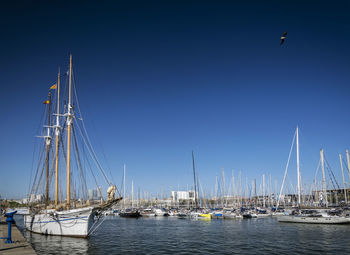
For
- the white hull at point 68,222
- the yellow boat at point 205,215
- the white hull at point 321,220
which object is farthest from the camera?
the yellow boat at point 205,215

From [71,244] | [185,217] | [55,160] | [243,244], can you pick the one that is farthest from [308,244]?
[185,217]

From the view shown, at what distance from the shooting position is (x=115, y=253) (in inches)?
1189

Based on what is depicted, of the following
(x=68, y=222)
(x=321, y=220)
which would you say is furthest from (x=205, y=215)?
(x=68, y=222)

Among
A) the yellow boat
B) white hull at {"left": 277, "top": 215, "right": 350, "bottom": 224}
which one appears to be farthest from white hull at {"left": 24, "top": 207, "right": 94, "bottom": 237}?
the yellow boat

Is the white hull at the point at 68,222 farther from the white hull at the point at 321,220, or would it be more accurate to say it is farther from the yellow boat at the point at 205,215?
the yellow boat at the point at 205,215

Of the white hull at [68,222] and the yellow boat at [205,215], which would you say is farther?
the yellow boat at [205,215]

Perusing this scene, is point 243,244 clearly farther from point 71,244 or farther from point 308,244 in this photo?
point 71,244

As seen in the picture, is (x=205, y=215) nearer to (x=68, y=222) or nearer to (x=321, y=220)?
(x=321, y=220)

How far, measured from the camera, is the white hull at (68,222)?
35.0 meters

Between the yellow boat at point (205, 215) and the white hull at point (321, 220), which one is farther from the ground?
the white hull at point (321, 220)

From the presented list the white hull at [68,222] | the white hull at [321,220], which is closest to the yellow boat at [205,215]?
the white hull at [321,220]

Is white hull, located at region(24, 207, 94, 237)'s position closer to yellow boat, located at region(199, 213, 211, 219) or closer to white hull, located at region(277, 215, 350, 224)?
white hull, located at region(277, 215, 350, 224)

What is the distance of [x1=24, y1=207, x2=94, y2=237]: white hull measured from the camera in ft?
115

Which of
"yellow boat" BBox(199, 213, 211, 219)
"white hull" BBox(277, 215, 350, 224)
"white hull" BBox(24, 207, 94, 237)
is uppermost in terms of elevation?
"white hull" BBox(24, 207, 94, 237)
